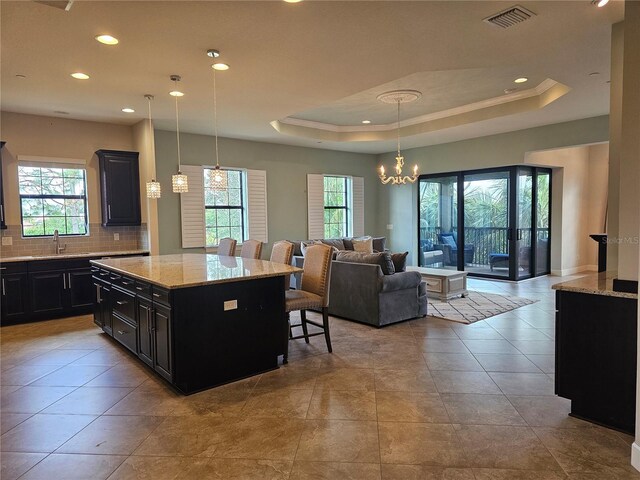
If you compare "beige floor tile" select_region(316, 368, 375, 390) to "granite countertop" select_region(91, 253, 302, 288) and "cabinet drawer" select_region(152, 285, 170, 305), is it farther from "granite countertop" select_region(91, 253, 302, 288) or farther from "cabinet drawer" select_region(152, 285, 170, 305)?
"cabinet drawer" select_region(152, 285, 170, 305)

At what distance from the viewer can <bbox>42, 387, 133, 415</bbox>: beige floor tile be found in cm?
285

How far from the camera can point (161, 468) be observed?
7.14ft

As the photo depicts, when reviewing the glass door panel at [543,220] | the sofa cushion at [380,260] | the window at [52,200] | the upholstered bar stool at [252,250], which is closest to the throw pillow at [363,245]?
the sofa cushion at [380,260]

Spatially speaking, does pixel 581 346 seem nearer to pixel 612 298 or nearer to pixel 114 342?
pixel 612 298

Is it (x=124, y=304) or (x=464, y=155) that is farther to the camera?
(x=464, y=155)

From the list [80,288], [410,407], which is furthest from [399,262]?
[80,288]

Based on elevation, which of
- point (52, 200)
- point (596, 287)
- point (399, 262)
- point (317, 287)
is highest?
point (52, 200)

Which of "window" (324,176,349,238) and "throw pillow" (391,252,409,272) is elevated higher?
"window" (324,176,349,238)

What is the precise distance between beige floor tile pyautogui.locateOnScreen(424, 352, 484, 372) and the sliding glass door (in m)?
4.77

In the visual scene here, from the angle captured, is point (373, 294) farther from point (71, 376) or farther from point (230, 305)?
point (71, 376)

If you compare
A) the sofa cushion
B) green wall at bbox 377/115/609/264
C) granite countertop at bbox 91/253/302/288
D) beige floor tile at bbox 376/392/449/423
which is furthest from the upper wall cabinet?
green wall at bbox 377/115/609/264

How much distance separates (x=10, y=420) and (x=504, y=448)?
320 centimetres

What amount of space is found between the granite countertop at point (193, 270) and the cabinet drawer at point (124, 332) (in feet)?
A: 1.71

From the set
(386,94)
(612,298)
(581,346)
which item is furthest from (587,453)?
(386,94)
